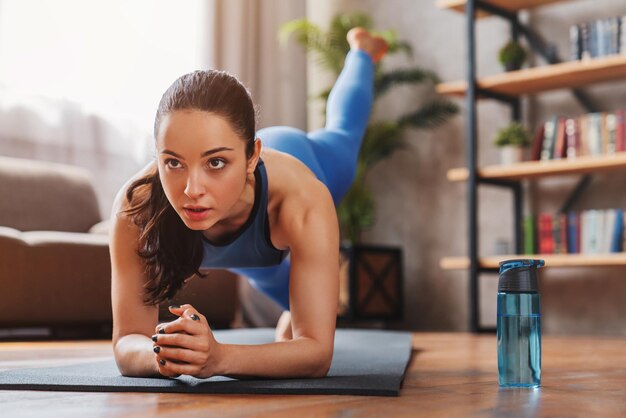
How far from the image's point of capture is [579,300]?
3.59m

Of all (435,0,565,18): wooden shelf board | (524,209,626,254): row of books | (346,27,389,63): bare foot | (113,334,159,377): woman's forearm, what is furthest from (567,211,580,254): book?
(113,334,159,377): woman's forearm

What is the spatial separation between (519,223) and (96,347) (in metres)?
2.14

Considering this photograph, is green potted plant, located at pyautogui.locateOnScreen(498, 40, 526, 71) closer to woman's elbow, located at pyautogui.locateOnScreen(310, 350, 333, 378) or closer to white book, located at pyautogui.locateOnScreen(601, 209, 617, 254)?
white book, located at pyautogui.locateOnScreen(601, 209, 617, 254)

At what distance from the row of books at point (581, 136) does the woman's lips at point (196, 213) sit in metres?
2.56

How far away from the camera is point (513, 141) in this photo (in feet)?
11.6

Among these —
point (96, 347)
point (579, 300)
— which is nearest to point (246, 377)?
point (96, 347)

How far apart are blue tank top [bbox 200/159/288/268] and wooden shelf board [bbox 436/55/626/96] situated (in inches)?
85.5

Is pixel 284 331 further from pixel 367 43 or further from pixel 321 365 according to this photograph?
pixel 367 43

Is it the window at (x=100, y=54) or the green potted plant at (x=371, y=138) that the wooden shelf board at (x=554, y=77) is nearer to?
the green potted plant at (x=371, y=138)

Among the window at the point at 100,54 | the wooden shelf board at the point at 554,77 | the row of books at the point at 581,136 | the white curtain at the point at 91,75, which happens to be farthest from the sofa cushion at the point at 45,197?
the row of books at the point at 581,136

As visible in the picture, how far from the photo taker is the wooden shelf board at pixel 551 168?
3.15 m

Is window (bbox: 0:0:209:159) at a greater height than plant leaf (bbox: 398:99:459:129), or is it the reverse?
window (bbox: 0:0:209:159)

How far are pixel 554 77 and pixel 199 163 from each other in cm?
263

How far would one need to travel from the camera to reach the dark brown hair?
44.0 inches
